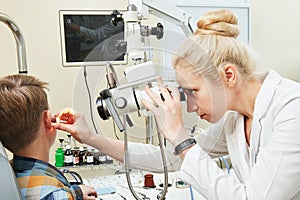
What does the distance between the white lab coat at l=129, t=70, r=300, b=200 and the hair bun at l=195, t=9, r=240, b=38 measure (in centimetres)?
17

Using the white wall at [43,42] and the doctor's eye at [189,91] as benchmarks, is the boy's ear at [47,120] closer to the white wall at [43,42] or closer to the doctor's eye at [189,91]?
the doctor's eye at [189,91]

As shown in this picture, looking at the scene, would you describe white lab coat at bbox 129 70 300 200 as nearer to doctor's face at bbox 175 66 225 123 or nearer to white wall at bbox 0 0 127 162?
doctor's face at bbox 175 66 225 123

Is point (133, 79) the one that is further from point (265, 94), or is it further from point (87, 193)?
point (87, 193)

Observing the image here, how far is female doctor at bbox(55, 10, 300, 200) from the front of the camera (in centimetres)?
84

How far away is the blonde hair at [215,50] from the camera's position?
916mm

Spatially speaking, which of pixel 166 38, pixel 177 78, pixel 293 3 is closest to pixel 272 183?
pixel 177 78

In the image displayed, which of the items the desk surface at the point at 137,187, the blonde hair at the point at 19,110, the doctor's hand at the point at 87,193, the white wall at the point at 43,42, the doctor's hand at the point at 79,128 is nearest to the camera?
the blonde hair at the point at 19,110

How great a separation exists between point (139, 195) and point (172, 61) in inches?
29.9

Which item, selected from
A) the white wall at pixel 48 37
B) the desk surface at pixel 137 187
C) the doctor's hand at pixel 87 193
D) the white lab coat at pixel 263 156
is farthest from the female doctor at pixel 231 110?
the white wall at pixel 48 37

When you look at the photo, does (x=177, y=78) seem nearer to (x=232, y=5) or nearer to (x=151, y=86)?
(x=151, y=86)

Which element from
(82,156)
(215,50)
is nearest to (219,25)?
(215,50)

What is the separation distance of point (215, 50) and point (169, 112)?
0.69 feet

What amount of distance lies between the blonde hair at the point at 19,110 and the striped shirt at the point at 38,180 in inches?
2.2

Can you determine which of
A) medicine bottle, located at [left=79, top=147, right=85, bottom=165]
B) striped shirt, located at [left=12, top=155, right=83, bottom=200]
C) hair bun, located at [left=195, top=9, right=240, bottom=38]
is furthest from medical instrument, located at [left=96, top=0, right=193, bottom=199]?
medicine bottle, located at [left=79, top=147, right=85, bottom=165]
